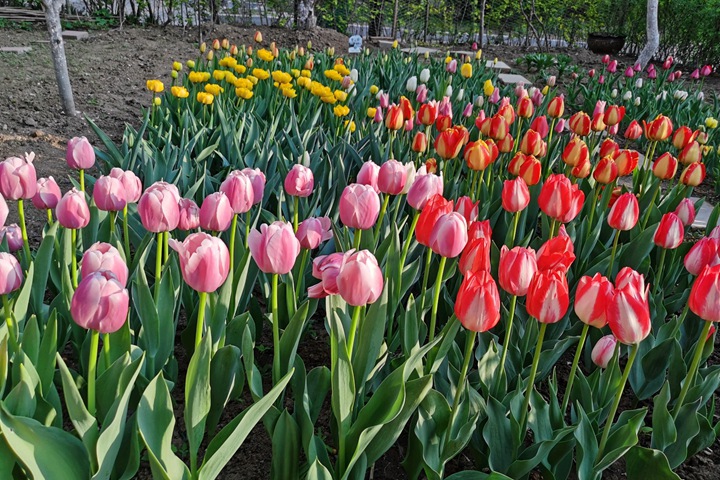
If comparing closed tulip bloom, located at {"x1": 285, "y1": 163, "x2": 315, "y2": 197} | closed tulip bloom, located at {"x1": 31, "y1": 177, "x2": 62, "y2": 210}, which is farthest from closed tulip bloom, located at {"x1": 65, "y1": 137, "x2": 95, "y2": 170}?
closed tulip bloom, located at {"x1": 285, "y1": 163, "x2": 315, "y2": 197}

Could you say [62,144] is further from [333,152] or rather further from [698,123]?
[698,123]

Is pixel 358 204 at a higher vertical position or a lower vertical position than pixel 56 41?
lower

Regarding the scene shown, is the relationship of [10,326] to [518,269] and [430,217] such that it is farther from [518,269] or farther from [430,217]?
[518,269]

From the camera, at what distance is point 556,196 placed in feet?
5.59

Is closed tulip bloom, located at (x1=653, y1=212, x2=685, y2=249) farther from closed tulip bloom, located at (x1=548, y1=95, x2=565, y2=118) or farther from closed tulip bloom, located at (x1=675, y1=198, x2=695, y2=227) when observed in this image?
closed tulip bloom, located at (x1=548, y1=95, x2=565, y2=118)

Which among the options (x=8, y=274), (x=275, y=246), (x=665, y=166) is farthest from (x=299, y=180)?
(x=665, y=166)

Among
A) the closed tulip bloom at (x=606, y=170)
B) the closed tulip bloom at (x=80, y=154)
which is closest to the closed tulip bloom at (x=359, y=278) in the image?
the closed tulip bloom at (x=80, y=154)

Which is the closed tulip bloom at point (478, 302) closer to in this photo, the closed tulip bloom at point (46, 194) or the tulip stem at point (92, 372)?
the tulip stem at point (92, 372)

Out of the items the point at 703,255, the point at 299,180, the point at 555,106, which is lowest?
the point at 703,255

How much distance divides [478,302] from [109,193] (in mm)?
964

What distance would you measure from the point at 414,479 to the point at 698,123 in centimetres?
475

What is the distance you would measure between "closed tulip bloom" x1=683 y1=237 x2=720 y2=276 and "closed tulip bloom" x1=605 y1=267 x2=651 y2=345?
511mm

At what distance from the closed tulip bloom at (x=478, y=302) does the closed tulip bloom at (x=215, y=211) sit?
1.94 feet

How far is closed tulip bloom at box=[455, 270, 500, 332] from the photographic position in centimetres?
110
